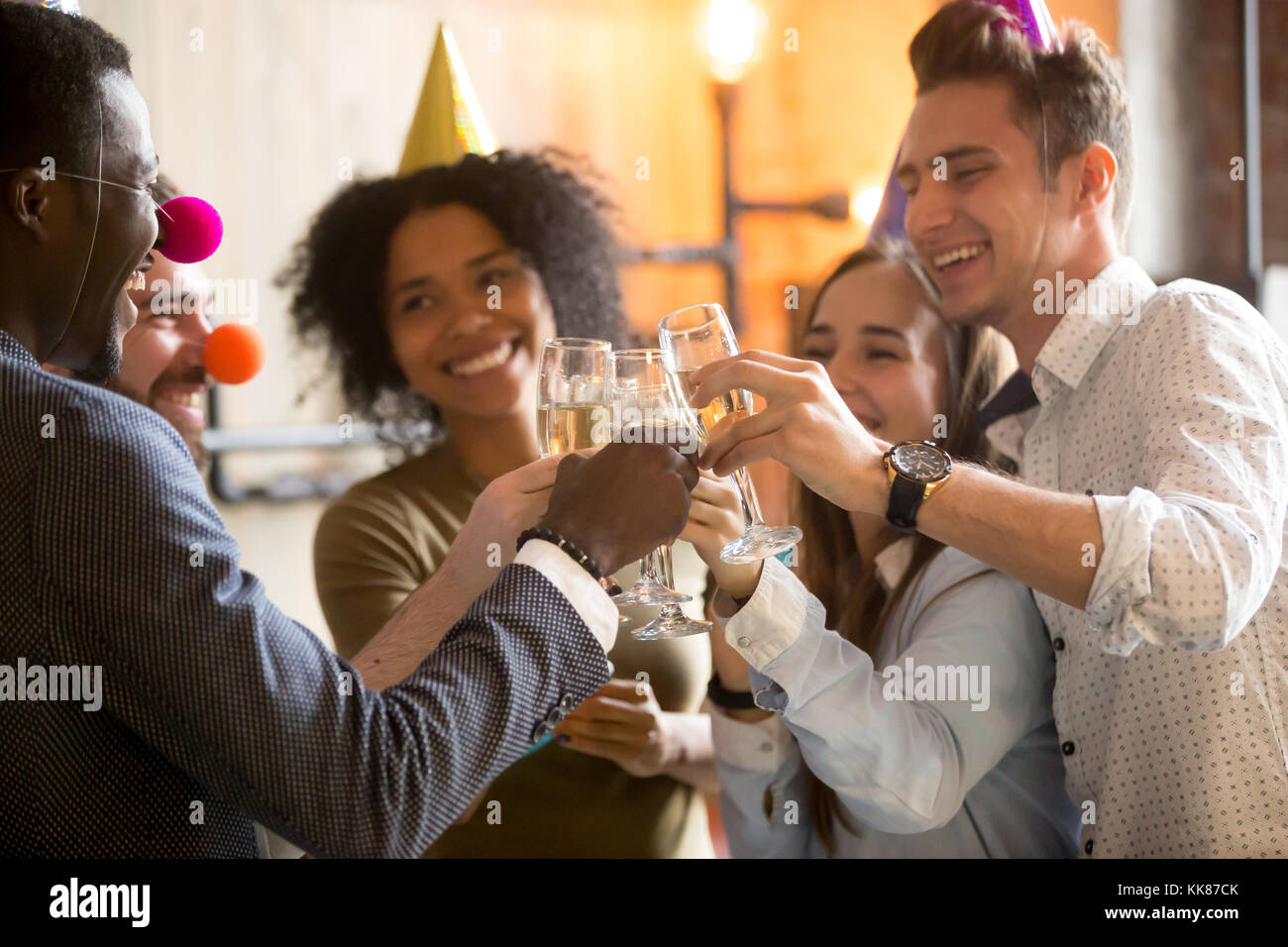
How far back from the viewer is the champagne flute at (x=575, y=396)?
106 centimetres

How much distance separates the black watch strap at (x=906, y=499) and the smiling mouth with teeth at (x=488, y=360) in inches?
29.2

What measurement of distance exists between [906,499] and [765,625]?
0.71 feet

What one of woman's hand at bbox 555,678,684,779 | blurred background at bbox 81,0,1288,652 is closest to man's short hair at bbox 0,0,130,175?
woman's hand at bbox 555,678,684,779

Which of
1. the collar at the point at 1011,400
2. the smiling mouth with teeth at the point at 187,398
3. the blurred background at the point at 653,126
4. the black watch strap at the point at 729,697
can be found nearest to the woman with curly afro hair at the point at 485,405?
the black watch strap at the point at 729,697

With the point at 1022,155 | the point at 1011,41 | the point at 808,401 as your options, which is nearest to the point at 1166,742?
the point at 808,401

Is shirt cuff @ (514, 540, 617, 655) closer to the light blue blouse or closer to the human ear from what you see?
the light blue blouse

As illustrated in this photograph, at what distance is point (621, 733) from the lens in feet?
4.65

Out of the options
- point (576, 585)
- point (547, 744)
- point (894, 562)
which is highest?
point (576, 585)

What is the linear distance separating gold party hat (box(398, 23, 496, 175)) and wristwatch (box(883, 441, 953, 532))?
0.93 metres

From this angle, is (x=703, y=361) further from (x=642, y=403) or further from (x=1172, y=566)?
(x=1172, y=566)

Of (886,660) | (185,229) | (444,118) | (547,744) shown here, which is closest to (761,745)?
(886,660)

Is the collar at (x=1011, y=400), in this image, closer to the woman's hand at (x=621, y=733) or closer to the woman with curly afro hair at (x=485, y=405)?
the woman with curly afro hair at (x=485, y=405)

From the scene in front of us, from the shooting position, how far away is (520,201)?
1.64 m
